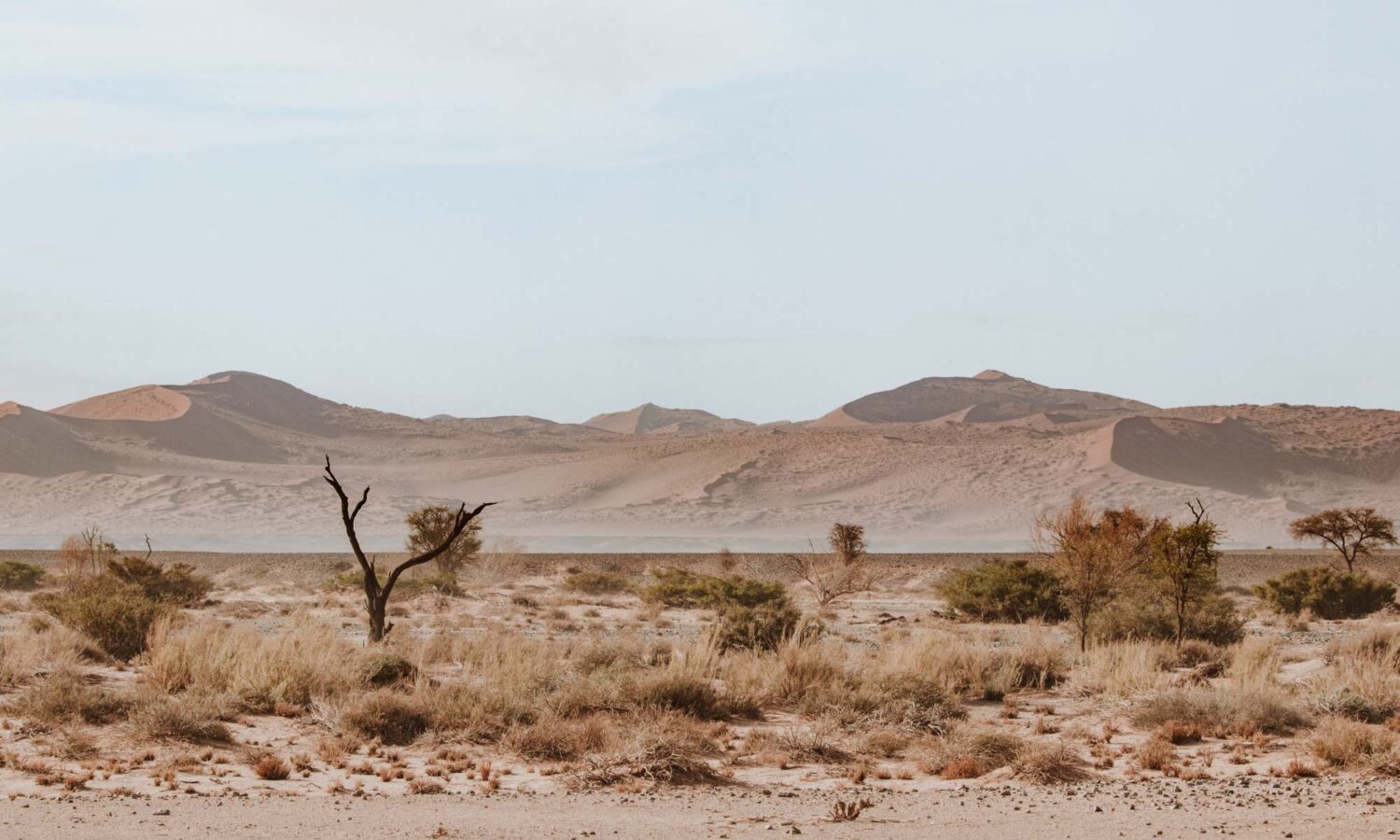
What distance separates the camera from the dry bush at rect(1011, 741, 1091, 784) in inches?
439

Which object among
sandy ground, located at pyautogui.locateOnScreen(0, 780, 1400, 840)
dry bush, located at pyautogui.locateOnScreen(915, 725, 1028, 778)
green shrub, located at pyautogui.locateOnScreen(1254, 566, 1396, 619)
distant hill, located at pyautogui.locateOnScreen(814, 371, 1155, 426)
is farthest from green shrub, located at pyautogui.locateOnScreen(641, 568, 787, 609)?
distant hill, located at pyautogui.locateOnScreen(814, 371, 1155, 426)

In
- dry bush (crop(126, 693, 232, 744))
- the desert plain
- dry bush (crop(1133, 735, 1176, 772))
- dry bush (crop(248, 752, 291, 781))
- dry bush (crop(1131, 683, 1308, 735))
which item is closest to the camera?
the desert plain

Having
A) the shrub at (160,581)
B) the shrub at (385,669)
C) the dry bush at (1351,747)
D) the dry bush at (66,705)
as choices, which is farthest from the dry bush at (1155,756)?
the shrub at (160,581)

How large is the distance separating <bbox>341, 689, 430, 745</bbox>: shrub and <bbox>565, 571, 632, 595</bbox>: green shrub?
2613cm

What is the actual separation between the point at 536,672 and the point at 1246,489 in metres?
96.0

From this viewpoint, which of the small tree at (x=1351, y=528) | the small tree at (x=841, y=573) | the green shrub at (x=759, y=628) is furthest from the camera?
the small tree at (x=1351, y=528)

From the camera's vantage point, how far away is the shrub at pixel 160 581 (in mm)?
29562

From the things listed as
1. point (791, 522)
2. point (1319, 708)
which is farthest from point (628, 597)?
point (791, 522)

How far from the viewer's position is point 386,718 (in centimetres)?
1273

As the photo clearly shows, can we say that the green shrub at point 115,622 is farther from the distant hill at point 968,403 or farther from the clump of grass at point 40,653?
the distant hill at point 968,403

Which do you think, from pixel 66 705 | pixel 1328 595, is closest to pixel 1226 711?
pixel 66 705

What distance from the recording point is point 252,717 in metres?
13.4

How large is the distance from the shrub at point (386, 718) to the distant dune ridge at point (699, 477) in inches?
2677

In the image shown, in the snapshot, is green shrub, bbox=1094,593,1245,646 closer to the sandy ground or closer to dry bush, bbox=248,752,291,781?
the sandy ground
